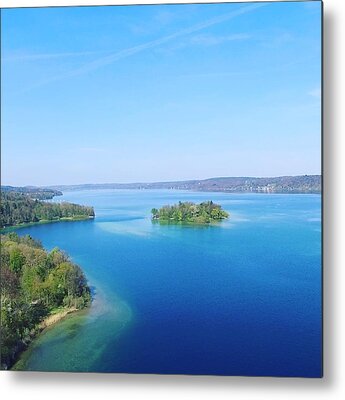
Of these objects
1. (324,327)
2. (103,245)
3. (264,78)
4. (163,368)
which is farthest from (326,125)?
(163,368)

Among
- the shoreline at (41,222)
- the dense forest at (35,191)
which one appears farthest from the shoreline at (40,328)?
the dense forest at (35,191)

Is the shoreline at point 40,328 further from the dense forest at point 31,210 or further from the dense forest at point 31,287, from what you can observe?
the dense forest at point 31,210

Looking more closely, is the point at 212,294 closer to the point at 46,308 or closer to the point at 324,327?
the point at 324,327

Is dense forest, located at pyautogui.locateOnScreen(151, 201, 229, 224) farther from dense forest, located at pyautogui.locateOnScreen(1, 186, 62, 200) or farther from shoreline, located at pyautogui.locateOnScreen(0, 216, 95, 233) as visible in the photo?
dense forest, located at pyautogui.locateOnScreen(1, 186, 62, 200)

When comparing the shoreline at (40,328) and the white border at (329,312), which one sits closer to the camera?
the white border at (329,312)

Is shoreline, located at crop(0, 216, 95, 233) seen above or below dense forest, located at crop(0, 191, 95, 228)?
below

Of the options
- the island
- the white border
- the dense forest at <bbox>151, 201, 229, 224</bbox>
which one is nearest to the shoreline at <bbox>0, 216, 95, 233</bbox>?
the island

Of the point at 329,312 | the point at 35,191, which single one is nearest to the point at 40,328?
the point at 35,191
